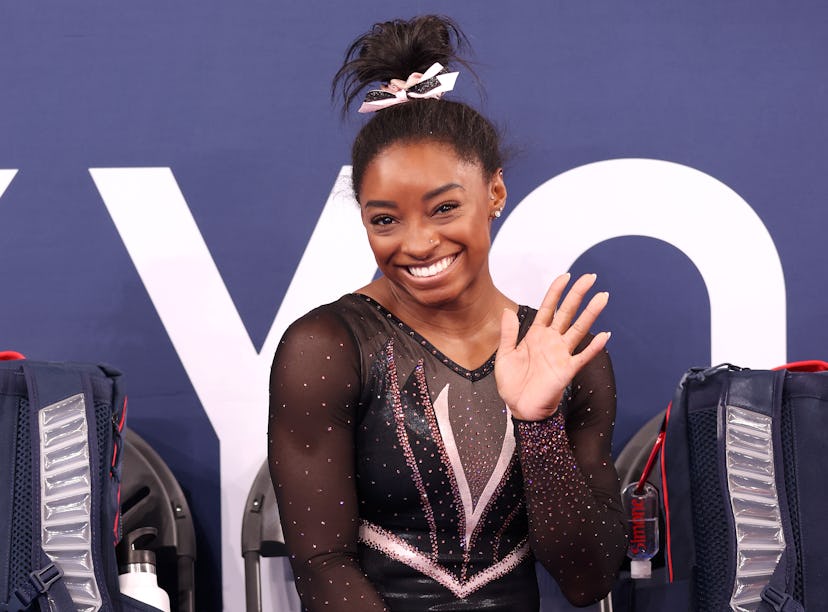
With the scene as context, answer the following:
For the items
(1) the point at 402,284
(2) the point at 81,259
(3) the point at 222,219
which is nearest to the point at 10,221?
(2) the point at 81,259

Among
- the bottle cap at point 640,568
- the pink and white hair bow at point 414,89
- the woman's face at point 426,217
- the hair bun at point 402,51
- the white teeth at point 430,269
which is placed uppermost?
the hair bun at point 402,51

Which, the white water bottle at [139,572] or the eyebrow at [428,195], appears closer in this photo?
the eyebrow at [428,195]

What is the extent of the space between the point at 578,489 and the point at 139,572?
66 centimetres

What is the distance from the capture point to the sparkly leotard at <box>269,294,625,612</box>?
4.47 feet

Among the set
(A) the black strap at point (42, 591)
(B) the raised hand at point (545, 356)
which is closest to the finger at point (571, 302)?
(B) the raised hand at point (545, 356)

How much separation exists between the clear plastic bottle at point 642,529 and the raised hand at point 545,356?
47 centimetres

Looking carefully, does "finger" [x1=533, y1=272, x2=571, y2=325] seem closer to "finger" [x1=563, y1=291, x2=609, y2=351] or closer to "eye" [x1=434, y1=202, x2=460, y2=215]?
"finger" [x1=563, y1=291, x2=609, y2=351]

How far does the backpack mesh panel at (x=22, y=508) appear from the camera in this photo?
1.43 m

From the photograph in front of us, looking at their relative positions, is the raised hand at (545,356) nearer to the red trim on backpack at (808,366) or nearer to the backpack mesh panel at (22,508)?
the red trim on backpack at (808,366)

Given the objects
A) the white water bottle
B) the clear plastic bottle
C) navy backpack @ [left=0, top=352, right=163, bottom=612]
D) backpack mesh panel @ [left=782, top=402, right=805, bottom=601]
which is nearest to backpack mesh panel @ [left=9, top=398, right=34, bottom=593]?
navy backpack @ [left=0, top=352, right=163, bottom=612]

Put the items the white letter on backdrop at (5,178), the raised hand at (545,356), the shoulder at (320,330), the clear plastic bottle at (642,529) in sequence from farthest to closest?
the white letter on backdrop at (5,178) → the clear plastic bottle at (642,529) → the shoulder at (320,330) → the raised hand at (545,356)

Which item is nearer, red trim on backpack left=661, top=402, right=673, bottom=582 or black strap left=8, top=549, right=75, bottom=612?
black strap left=8, top=549, right=75, bottom=612

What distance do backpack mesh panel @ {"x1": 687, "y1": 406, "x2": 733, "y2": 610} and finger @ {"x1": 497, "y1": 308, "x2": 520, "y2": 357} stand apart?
36cm

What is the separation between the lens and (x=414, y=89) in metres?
1.49
